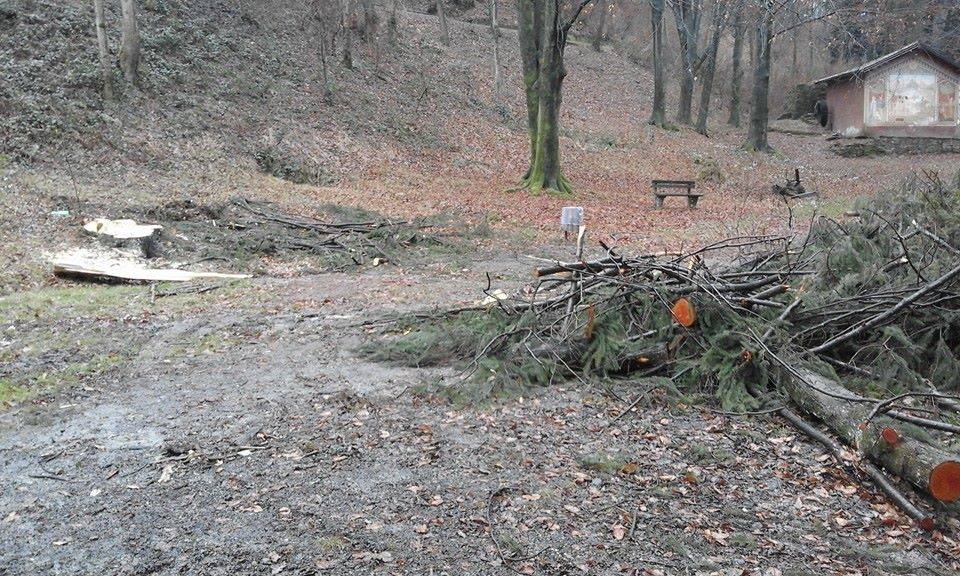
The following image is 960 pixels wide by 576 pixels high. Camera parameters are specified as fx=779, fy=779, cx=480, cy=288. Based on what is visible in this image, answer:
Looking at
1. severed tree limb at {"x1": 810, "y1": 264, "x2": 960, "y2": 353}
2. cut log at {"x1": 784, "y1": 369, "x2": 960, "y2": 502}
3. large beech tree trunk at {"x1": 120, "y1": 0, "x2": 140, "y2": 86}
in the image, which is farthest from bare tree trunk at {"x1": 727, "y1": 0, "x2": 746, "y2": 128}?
cut log at {"x1": 784, "y1": 369, "x2": 960, "y2": 502}

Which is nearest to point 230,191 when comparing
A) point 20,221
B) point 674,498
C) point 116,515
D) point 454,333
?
point 20,221

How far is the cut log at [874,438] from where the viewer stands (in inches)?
180

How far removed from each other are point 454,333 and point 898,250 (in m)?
4.31

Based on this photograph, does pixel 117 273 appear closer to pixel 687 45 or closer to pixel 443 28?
pixel 443 28

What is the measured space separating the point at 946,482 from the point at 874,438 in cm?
60

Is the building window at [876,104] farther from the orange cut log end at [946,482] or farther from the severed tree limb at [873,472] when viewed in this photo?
the orange cut log end at [946,482]

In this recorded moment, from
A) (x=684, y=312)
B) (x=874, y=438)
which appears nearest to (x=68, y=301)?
(x=684, y=312)

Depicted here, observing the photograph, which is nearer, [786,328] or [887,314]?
[887,314]

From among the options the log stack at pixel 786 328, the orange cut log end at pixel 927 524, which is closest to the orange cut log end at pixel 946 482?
the orange cut log end at pixel 927 524

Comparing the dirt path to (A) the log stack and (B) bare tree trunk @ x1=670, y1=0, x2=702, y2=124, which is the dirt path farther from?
(B) bare tree trunk @ x1=670, y1=0, x2=702, y2=124

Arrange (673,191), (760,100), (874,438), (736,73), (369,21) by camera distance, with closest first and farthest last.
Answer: (874,438) → (673,191) → (369,21) → (760,100) → (736,73)

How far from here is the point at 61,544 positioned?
442 centimetres

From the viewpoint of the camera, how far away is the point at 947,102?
108 ft

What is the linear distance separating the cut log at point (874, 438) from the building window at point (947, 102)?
3276cm
